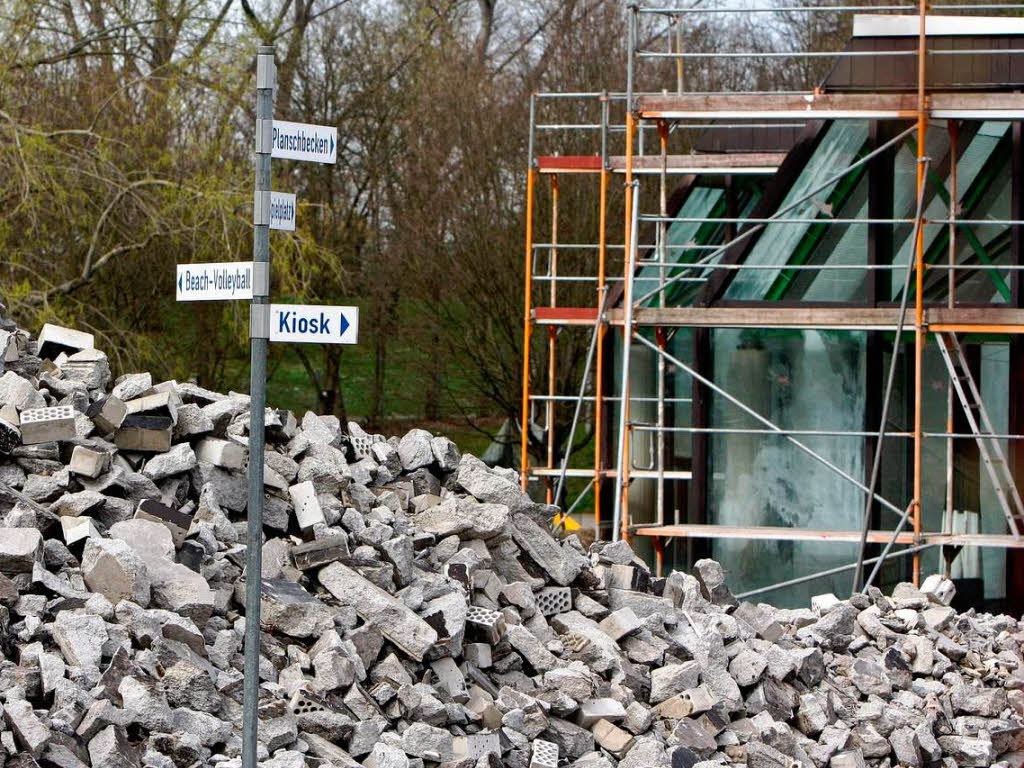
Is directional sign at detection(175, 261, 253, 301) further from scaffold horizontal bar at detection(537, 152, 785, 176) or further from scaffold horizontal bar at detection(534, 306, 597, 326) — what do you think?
scaffold horizontal bar at detection(537, 152, 785, 176)

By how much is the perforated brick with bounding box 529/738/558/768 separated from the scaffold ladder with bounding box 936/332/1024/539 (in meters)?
5.29

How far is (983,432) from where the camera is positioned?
35.7ft

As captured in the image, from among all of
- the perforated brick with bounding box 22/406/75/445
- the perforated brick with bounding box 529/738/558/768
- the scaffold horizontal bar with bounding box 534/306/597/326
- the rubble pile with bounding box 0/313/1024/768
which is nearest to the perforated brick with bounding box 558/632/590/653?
the rubble pile with bounding box 0/313/1024/768

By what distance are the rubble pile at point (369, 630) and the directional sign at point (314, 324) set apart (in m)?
1.68

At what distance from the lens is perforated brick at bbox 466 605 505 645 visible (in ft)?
21.7

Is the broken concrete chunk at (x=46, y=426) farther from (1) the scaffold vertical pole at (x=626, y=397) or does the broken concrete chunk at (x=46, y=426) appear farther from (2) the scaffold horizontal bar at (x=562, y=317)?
(2) the scaffold horizontal bar at (x=562, y=317)

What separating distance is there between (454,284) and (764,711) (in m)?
13.2

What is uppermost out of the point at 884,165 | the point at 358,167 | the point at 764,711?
the point at 358,167

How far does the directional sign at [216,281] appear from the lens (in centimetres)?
429

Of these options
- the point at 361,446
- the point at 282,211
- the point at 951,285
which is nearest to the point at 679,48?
the point at 951,285

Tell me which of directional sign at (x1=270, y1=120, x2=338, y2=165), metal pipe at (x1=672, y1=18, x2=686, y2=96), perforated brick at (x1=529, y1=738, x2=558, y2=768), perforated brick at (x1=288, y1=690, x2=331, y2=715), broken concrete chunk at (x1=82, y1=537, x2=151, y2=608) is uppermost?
metal pipe at (x1=672, y1=18, x2=686, y2=96)

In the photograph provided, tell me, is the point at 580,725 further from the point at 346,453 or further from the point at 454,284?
the point at 454,284

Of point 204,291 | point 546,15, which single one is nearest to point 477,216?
point 546,15

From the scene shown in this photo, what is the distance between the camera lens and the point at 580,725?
6.46 metres
